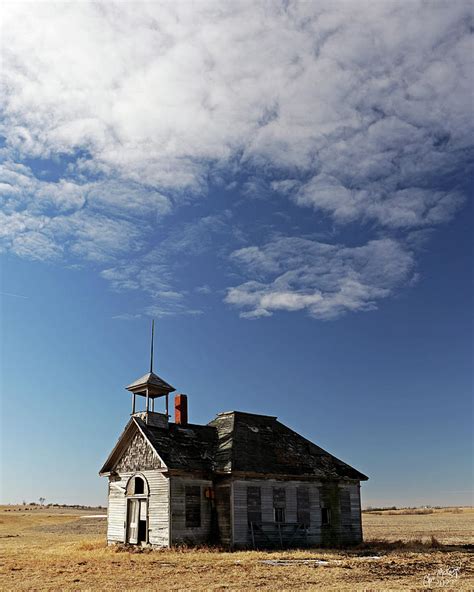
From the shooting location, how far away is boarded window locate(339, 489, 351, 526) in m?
32.9

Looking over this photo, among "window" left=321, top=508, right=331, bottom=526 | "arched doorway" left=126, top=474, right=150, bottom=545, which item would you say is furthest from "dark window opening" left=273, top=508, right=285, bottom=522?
"arched doorway" left=126, top=474, right=150, bottom=545

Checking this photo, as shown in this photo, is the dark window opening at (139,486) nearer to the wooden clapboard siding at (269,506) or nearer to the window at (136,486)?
the window at (136,486)

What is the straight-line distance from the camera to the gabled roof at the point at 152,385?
3297cm

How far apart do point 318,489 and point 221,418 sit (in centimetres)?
685

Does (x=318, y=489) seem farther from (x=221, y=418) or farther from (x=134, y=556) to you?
(x=134, y=556)

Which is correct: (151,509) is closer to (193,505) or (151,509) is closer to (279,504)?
(193,505)

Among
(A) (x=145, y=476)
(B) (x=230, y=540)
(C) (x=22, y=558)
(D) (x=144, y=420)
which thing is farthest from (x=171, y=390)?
(C) (x=22, y=558)

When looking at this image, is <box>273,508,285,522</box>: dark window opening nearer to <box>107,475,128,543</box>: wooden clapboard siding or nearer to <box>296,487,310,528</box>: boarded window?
<box>296,487,310,528</box>: boarded window

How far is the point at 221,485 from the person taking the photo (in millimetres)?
29297

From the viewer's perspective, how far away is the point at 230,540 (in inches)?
1103

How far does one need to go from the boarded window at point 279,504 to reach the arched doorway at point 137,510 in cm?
631

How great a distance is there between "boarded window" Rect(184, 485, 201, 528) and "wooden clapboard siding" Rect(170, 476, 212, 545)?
0.47 ft

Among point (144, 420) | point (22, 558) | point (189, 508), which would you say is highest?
point (144, 420)

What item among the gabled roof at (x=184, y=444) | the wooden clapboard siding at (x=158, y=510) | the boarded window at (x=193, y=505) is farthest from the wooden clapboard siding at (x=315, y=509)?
the wooden clapboard siding at (x=158, y=510)
